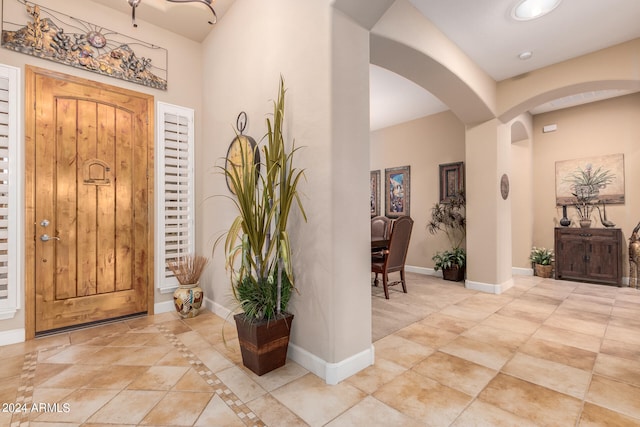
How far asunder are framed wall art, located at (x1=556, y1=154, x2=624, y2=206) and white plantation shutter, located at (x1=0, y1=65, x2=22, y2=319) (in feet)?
24.0

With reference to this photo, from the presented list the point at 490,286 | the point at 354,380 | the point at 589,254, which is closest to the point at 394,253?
the point at 490,286

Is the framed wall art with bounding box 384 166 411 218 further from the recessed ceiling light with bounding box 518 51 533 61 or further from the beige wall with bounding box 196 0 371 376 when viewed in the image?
the beige wall with bounding box 196 0 371 376

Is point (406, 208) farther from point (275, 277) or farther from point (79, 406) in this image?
point (79, 406)

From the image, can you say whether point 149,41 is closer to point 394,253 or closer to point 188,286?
point 188,286

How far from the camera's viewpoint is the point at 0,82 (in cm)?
252

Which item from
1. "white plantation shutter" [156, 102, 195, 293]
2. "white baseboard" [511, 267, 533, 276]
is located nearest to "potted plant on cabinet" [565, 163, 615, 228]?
"white baseboard" [511, 267, 533, 276]

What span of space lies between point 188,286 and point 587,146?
6.44 meters

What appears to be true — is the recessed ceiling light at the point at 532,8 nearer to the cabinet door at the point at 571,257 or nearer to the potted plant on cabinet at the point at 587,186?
the potted plant on cabinet at the point at 587,186

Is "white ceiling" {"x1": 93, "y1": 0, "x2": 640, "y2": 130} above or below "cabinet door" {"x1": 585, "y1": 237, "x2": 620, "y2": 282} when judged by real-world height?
above

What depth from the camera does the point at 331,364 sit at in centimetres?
193

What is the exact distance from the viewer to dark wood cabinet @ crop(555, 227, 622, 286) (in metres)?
4.56

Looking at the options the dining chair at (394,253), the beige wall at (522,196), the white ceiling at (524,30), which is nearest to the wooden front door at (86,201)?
the dining chair at (394,253)

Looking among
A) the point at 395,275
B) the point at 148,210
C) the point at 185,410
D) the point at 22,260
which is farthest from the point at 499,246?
the point at 22,260

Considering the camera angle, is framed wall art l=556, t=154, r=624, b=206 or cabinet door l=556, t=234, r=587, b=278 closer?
framed wall art l=556, t=154, r=624, b=206
